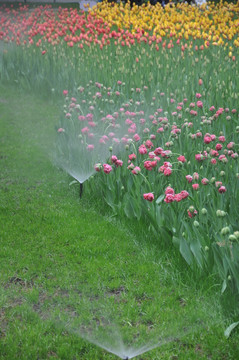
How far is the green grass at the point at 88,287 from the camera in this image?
10.7ft

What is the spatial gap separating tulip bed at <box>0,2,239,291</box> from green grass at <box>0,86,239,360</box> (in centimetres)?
21

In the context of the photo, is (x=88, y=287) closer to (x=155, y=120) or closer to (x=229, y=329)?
(x=229, y=329)

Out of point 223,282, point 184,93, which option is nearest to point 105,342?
point 223,282

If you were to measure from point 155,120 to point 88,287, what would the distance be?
87.6 inches

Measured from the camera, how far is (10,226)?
4844mm

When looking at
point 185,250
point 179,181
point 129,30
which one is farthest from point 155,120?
point 129,30

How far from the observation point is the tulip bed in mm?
3900

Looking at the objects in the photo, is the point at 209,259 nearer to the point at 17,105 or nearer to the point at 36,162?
the point at 36,162

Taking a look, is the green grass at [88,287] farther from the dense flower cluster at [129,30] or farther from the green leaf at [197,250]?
the dense flower cluster at [129,30]

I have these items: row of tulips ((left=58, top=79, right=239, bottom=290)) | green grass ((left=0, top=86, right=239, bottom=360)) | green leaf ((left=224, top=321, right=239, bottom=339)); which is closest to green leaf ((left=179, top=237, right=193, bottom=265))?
row of tulips ((left=58, top=79, right=239, bottom=290))

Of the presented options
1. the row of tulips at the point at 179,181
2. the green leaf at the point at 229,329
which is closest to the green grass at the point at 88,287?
the green leaf at the point at 229,329

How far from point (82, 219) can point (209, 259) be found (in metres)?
1.69

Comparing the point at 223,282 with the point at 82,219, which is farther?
the point at 82,219

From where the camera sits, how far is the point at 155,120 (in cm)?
546
